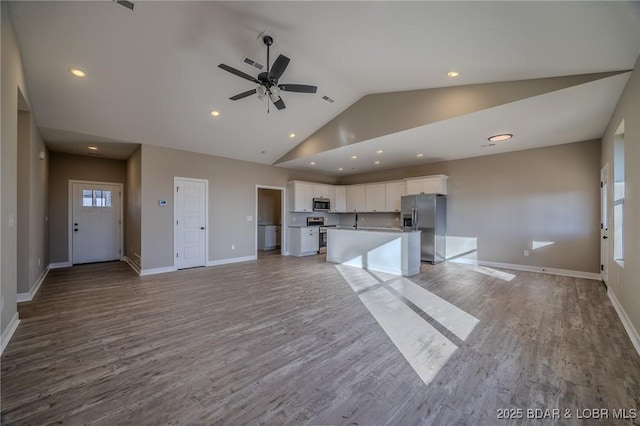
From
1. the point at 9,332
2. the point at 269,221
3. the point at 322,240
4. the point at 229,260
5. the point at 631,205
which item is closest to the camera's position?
the point at 9,332

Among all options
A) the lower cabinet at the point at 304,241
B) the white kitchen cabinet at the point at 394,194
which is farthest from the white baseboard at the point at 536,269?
the lower cabinet at the point at 304,241

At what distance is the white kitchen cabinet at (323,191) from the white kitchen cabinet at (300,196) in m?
0.21

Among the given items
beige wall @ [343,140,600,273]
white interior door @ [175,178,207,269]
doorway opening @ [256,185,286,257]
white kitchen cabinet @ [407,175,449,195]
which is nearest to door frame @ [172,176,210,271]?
white interior door @ [175,178,207,269]

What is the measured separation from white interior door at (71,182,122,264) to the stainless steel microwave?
5554 mm

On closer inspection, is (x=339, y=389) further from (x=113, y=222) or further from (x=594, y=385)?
(x=113, y=222)

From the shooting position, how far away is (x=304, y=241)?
781 centimetres

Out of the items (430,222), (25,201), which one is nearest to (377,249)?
(430,222)

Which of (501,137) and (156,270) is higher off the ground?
(501,137)

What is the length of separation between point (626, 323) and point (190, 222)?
23.9ft

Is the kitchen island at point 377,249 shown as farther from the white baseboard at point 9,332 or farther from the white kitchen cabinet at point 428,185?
the white baseboard at point 9,332

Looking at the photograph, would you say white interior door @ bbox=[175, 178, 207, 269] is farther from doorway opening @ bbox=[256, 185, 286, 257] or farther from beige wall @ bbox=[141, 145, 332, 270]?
doorway opening @ bbox=[256, 185, 286, 257]

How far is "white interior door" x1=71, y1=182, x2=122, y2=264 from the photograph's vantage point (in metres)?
6.48

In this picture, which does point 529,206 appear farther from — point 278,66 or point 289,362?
point 289,362

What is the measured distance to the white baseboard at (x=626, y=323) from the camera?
2429mm
